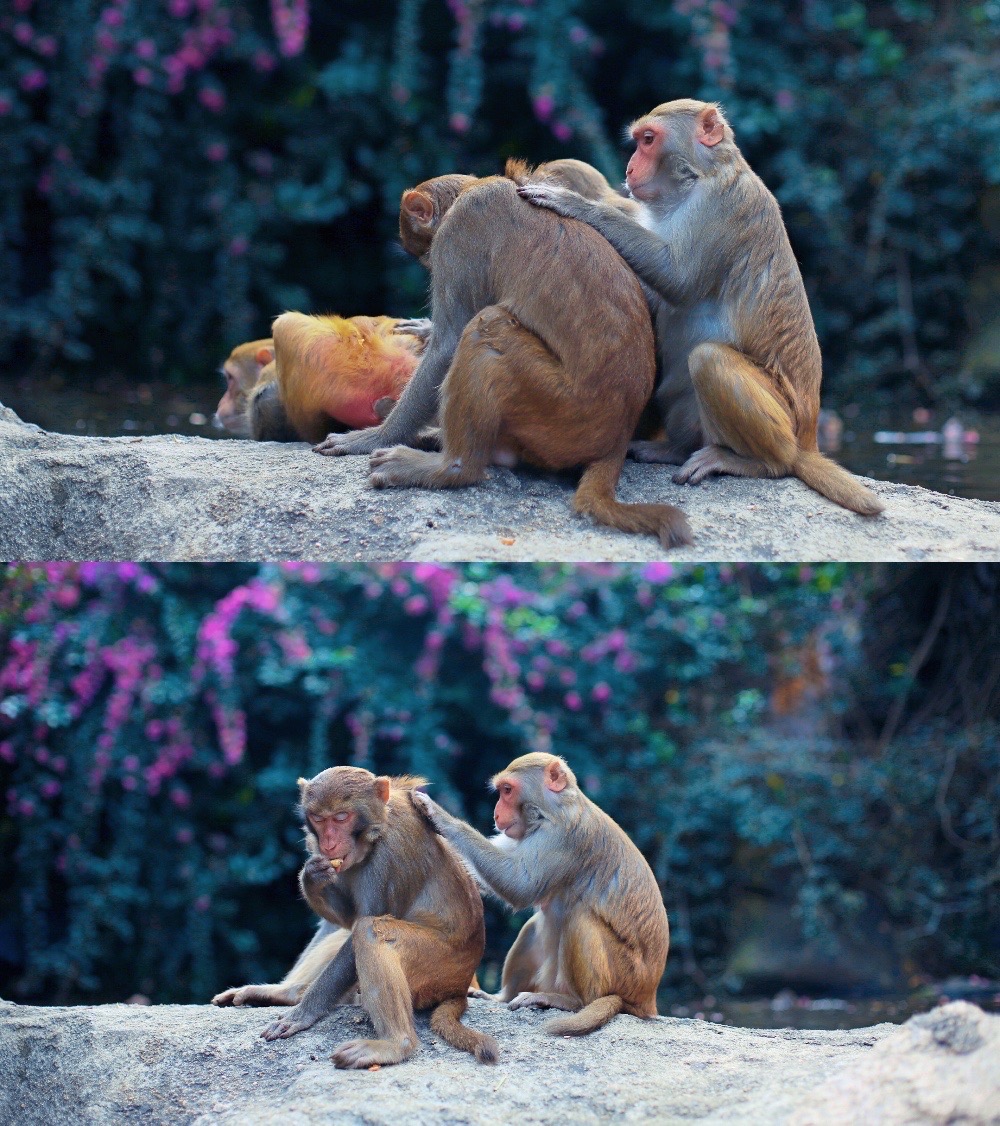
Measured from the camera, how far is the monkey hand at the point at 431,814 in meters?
4.03

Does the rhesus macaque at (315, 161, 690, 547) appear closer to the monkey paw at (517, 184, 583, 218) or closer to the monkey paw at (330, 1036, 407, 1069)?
the monkey paw at (517, 184, 583, 218)

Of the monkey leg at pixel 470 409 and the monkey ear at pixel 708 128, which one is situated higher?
the monkey ear at pixel 708 128

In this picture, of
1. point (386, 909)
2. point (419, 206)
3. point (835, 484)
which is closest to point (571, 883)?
point (386, 909)

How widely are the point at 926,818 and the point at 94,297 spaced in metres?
6.09

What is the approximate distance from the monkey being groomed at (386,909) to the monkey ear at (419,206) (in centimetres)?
185

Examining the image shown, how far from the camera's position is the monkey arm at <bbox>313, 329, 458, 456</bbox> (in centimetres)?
432

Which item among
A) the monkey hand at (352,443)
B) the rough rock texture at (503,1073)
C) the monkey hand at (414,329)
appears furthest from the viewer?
the monkey hand at (414,329)

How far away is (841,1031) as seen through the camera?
4473 mm

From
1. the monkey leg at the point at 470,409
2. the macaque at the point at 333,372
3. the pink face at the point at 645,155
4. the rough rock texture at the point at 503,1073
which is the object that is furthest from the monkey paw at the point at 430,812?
the pink face at the point at 645,155

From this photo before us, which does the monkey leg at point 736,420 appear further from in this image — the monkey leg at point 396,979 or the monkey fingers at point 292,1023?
the monkey fingers at point 292,1023

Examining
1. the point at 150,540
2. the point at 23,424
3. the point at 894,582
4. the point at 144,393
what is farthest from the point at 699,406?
the point at 144,393

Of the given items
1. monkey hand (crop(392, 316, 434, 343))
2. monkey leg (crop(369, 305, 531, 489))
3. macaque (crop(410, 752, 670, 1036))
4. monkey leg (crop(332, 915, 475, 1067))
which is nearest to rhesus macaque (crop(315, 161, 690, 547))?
monkey leg (crop(369, 305, 531, 489))

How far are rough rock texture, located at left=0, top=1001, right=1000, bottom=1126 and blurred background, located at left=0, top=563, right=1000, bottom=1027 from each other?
2.05 m

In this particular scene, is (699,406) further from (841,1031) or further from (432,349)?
(841,1031)
